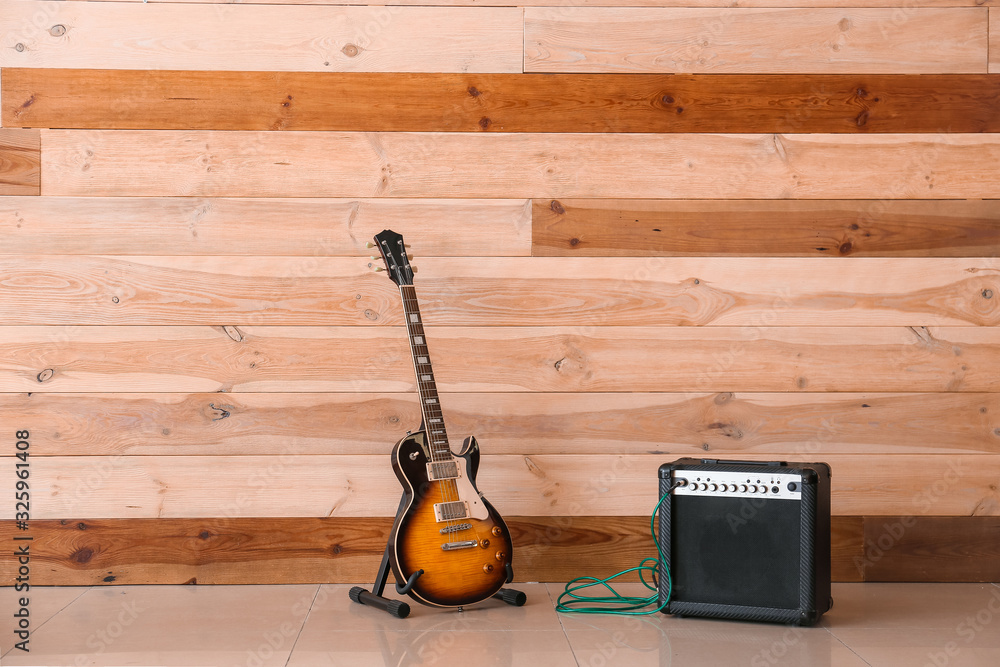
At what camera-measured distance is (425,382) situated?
6.46 ft

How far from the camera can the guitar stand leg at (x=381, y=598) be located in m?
1.87

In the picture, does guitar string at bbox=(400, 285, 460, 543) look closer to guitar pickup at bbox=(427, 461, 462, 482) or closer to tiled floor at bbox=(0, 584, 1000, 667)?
guitar pickup at bbox=(427, 461, 462, 482)

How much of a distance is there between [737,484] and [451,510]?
2.24 feet

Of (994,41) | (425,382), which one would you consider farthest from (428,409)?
(994,41)

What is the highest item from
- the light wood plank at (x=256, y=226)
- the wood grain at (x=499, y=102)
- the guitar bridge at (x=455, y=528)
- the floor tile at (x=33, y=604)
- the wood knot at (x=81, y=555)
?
the wood grain at (x=499, y=102)

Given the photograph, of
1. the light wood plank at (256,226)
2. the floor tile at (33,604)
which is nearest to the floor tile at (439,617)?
the floor tile at (33,604)

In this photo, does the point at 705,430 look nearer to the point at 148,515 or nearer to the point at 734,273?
the point at 734,273

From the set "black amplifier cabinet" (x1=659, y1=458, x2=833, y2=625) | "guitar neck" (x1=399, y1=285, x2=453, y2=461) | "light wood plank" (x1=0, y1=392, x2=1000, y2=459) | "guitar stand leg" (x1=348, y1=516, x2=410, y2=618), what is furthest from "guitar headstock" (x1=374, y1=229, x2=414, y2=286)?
"black amplifier cabinet" (x1=659, y1=458, x2=833, y2=625)

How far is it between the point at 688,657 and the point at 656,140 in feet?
4.47

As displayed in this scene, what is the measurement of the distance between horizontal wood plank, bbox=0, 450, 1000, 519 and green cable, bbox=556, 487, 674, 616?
0.50 ft

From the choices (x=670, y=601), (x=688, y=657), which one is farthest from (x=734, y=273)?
(x=688, y=657)

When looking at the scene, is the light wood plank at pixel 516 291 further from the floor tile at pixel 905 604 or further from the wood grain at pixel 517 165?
the floor tile at pixel 905 604

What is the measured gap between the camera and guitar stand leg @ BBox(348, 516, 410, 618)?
187 centimetres

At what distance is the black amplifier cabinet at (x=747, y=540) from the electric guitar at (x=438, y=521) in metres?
0.43
